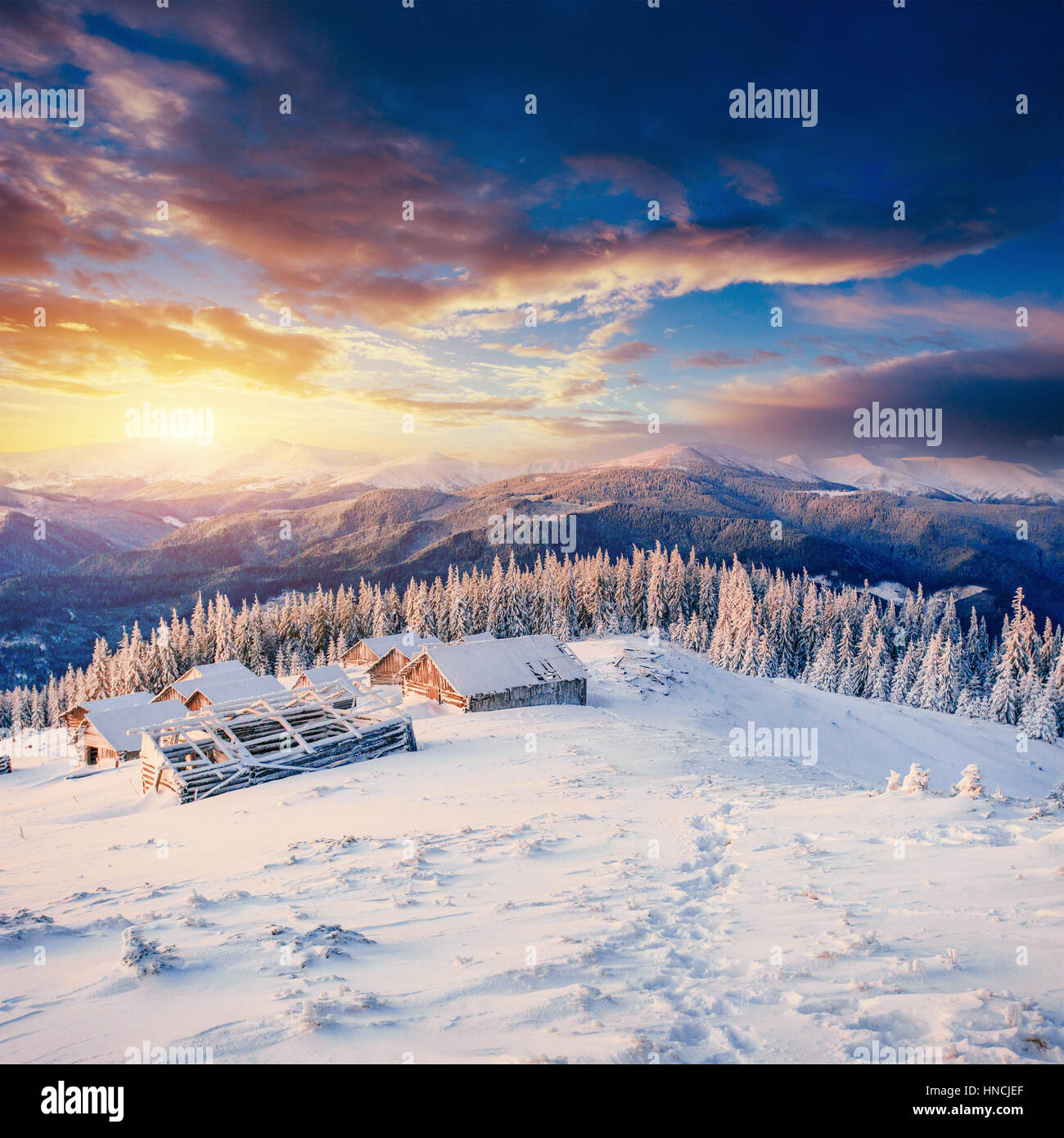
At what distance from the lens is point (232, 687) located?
1822 inches

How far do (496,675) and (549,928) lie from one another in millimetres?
32747

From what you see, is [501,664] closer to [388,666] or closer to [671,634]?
[388,666]

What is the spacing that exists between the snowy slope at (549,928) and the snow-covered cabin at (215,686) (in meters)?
29.6

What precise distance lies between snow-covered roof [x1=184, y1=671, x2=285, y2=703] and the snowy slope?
2895 centimetres

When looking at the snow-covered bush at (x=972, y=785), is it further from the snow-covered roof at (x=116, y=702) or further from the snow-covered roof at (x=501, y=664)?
the snow-covered roof at (x=116, y=702)

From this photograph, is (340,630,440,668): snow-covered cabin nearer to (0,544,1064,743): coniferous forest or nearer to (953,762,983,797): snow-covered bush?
(0,544,1064,743): coniferous forest

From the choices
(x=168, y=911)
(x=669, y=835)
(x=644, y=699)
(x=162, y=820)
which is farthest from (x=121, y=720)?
(x=669, y=835)

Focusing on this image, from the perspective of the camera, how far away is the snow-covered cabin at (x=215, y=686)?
45.1m

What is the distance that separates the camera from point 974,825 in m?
9.99

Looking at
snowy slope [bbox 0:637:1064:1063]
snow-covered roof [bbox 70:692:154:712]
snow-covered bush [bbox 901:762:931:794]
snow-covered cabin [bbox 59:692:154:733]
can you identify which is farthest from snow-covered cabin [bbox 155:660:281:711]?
A: snow-covered bush [bbox 901:762:931:794]

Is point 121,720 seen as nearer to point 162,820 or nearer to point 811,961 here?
point 162,820
